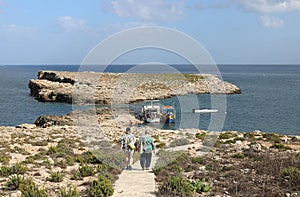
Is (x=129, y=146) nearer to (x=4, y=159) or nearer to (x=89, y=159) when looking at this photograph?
(x=89, y=159)

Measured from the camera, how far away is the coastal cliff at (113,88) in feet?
262

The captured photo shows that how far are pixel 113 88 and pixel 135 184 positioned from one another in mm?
76903

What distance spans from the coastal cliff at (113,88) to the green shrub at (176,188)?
6440cm

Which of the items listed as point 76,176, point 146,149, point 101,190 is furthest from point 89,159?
point 101,190

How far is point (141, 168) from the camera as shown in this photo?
49.1 feet

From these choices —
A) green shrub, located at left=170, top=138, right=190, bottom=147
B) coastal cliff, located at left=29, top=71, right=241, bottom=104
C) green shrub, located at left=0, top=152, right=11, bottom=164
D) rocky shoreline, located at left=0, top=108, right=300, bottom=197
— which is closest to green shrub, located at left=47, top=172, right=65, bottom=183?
rocky shoreline, located at left=0, top=108, right=300, bottom=197

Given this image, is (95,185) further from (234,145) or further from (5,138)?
(5,138)

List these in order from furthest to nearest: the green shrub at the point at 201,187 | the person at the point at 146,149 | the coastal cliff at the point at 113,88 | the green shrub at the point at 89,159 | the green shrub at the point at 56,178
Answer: the coastal cliff at the point at 113,88
the green shrub at the point at 89,159
the person at the point at 146,149
the green shrub at the point at 56,178
the green shrub at the point at 201,187

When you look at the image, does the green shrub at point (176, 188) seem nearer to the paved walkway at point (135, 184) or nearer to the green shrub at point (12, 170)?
→ the paved walkway at point (135, 184)

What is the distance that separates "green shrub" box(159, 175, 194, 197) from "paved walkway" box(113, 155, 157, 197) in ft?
1.28

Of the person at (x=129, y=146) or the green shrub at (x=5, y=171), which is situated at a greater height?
the person at (x=129, y=146)

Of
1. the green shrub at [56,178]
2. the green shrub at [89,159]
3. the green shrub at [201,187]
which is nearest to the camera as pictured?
the green shrub at [201,187]

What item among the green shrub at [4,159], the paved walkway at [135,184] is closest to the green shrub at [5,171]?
the green shrub at [4,159]

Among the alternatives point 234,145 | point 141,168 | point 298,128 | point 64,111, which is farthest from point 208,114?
point 141,168
